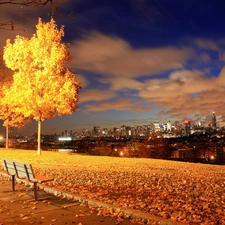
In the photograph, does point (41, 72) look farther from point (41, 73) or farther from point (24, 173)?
point (24, 173)

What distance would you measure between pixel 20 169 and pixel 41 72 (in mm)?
14171

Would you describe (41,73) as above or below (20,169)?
above

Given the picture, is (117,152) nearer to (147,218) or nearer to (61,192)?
(61,192)

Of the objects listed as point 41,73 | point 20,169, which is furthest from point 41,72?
point 20,169

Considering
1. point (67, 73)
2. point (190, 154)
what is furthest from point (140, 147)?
point (67, 73)

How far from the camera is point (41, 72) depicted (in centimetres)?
2284

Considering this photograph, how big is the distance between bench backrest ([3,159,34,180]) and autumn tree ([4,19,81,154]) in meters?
12.2

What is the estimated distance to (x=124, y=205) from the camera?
292 inches

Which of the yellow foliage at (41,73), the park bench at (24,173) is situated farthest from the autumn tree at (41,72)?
the park bench at (24,173)

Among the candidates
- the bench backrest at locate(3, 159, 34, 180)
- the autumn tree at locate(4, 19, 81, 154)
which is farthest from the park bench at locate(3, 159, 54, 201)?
the autumn tree at locate(4, 19, 81, 154)

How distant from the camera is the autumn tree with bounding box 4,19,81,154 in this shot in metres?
22.5

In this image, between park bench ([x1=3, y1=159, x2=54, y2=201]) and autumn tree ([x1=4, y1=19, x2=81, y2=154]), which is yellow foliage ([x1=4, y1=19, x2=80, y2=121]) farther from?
park bench ([x1=3, y1=159, x2=54, y2=201])

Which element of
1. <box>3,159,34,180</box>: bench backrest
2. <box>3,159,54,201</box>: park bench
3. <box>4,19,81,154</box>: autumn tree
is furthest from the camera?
<box>4,19,81,154</box>: autumn tree

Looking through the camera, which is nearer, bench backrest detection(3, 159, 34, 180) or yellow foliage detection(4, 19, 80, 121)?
bench backrest detection(3, 159, 34, 180)
